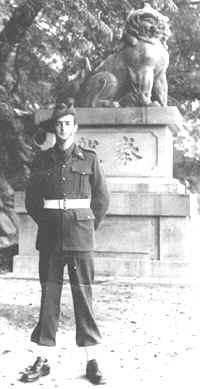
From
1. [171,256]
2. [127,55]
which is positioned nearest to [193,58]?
[127,55]

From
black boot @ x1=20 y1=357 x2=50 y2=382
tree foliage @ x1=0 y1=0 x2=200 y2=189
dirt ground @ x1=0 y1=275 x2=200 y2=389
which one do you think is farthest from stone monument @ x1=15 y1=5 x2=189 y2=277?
black boot @ x1=20 y1=357 x2=50 y2=382

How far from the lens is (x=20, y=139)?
1328cm

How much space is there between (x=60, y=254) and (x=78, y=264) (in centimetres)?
13

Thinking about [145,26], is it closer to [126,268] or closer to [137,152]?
[137,152]

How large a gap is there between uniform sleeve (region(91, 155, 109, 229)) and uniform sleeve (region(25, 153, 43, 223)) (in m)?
0.35

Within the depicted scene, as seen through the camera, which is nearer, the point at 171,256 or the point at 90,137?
the point at 171,256

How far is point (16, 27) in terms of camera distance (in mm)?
12430

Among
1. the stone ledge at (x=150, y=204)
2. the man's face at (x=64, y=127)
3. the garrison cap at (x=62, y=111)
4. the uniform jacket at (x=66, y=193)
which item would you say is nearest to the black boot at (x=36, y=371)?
the uniform jacket at (x=66, y=193)

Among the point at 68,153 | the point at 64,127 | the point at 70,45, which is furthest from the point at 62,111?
the point at 70,45

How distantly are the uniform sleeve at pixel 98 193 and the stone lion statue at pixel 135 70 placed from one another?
5279 mm

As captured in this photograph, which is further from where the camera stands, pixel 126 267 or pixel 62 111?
pixel 126 267

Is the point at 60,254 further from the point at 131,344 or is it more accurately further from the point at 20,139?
the point at 20,139

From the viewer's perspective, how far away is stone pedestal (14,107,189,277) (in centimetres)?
898

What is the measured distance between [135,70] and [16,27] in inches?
137
